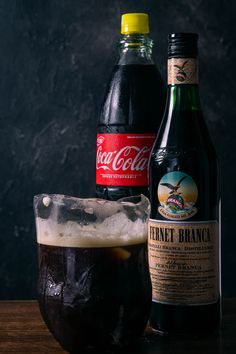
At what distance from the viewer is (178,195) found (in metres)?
0.86

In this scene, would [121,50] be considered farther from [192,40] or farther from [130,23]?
[192,40]

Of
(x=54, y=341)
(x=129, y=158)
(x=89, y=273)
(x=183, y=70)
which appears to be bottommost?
(x=54, y=341)

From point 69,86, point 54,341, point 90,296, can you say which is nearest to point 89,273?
point 90,296

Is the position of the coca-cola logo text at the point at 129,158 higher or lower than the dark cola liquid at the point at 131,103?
lower

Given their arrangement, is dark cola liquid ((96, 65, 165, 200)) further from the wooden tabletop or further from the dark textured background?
the dark textured background

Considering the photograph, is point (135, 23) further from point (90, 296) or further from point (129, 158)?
point (90, 296)

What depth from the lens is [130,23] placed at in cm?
100

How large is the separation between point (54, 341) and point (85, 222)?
175 millimetres

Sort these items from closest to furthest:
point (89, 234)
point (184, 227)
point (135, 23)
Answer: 1. point (89, 234)
2. point (184, 227)
3. point (135, 23)

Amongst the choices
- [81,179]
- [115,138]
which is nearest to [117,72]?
[115,138]

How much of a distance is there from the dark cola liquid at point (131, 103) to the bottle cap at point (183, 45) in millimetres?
146

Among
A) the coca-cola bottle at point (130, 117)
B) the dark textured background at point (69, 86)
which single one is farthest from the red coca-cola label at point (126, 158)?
the dark textured background at point (69, 86)

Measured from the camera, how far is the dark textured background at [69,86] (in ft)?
4.55

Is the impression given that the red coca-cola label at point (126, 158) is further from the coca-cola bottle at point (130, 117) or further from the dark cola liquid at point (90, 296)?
the dark cola liquid at point (90, 296)
